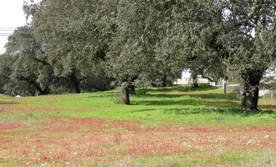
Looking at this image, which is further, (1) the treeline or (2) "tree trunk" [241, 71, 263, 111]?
(2) "tree trunk" [241, 71, 263, 111]

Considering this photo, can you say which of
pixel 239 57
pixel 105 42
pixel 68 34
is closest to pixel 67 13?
pixel 68 34

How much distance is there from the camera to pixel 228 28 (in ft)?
73.0

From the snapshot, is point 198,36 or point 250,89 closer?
point 198,36

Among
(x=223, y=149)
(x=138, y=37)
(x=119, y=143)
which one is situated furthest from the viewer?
(x=138, y=37)

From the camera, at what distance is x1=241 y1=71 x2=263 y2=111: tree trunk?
938 inches

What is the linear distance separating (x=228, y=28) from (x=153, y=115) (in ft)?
25.0

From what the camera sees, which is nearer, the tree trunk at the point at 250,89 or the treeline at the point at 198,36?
the treeline at the point at 198,36

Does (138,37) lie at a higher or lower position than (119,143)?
higher

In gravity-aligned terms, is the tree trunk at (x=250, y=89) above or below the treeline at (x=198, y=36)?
below

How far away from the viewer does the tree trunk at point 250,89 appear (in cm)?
2383

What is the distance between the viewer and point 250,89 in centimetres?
2442

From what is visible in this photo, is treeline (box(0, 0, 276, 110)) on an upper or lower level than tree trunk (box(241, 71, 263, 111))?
upper

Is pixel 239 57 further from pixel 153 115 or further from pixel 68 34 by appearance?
pixel 68 34

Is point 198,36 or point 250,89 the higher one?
point 198,36
